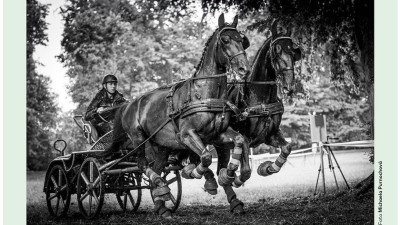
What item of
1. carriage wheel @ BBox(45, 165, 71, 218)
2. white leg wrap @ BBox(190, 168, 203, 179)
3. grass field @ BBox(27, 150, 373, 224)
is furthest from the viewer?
carriage wheel @ BBox(45, 165, 71, 218)

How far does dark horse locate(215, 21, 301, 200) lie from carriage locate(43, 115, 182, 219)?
4.10ft

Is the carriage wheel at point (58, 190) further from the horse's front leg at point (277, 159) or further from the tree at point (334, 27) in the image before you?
the tree at point (334, 27)

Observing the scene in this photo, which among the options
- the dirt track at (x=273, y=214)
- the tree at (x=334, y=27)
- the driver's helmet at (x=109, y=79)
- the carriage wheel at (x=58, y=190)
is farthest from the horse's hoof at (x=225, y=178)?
the carriage wheel at (x=58, y=190)

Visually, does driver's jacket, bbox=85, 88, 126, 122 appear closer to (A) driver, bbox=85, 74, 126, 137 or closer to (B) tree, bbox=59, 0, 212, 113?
(A) driver, bbox=85, 74, 126, 137

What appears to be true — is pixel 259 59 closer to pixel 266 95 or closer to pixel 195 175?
pixel 266 95

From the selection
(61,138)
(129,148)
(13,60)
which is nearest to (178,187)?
(129,148)

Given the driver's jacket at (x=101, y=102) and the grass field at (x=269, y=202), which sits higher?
the driver's jacket at (x=101, y=102)

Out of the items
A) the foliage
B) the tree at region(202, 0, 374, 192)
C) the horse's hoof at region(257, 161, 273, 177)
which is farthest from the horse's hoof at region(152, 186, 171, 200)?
the tree at region(202, 0, 374, 192)

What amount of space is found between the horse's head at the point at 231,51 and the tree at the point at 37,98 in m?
2.56

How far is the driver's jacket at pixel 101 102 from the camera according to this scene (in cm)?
679

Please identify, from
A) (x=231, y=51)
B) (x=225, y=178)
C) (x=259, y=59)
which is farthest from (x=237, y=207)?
(x=231, y=51)

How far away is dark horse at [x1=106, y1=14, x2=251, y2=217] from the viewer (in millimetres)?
5273

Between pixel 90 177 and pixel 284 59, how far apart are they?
126 inches

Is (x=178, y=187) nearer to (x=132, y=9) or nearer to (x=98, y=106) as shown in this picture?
(x=98, y=106)
